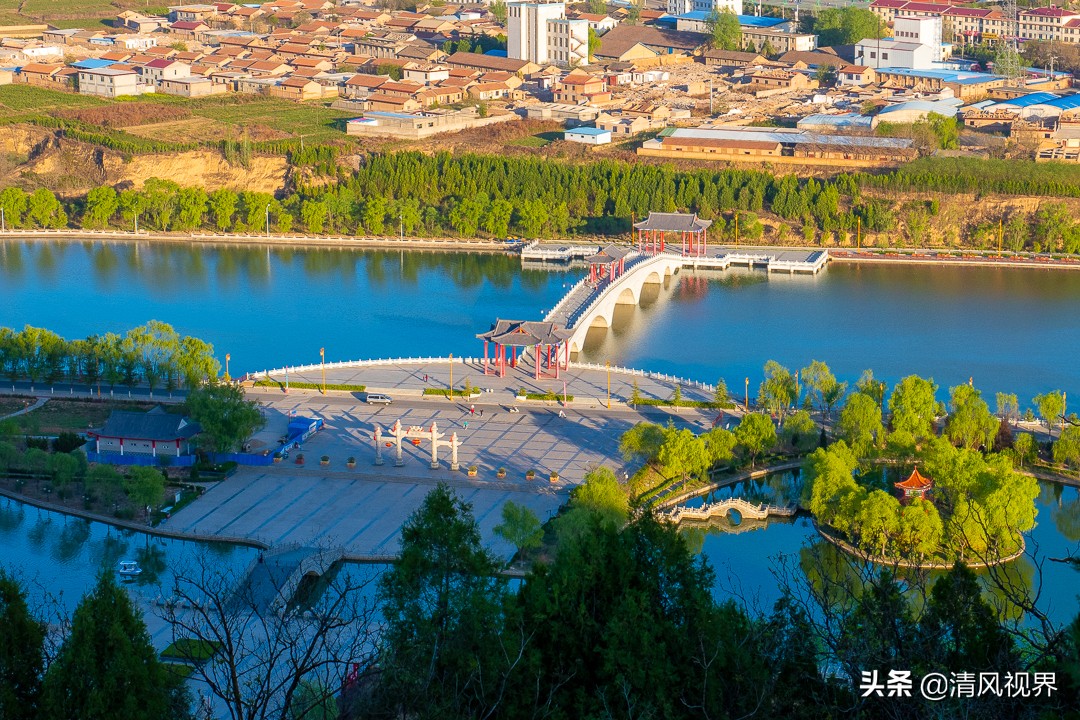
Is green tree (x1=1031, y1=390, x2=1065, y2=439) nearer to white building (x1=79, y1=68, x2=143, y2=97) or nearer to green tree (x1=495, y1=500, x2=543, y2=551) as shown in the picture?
green tree (x1=495, y1=500, x2=543, y2=551)

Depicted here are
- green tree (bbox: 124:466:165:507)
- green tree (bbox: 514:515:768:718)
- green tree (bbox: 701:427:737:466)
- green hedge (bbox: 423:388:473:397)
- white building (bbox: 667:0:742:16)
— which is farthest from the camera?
white building (bbox: 667:0:742:16)

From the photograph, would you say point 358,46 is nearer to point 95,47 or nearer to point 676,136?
point 95,47

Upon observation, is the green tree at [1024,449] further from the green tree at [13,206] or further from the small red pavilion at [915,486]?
the green tree at [13,206]

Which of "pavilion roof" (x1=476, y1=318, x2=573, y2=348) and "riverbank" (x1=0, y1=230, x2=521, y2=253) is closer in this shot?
"pavilion roof" (x1=476, y1=318, x2=573, y2=348)

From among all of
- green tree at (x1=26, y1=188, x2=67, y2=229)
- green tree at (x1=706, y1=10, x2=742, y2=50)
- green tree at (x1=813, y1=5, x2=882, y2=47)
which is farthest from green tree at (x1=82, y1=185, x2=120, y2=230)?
green tree at (x1=813, y1=5, x2=882, y2=47)

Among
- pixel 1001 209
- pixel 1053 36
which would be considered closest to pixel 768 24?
pixel 1053 36

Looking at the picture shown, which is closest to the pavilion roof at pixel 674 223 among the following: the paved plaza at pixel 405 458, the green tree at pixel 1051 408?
the paved plaza at pixel 405 458
